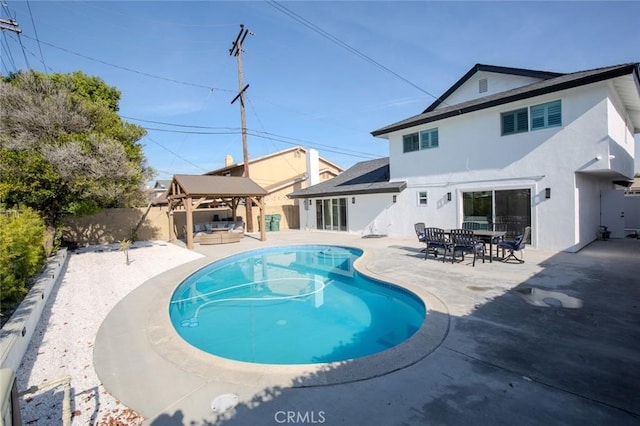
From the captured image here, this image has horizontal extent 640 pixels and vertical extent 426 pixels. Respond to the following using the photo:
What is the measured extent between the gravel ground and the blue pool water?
1.63 meters

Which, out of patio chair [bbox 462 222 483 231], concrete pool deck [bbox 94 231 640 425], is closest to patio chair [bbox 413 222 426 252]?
patio chair [bbox 462 222 483 231]

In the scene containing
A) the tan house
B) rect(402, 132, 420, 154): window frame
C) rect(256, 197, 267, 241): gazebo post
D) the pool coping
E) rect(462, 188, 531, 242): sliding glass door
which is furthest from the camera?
the tan house

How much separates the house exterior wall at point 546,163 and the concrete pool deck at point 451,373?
5267mm

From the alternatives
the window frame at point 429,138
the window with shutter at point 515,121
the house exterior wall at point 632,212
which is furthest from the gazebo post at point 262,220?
the house exterior wall at point 632,212

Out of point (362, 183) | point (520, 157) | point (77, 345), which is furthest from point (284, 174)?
point (77, 345)

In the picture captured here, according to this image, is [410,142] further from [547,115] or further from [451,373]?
[451,373]

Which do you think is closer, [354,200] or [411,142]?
[411,142]

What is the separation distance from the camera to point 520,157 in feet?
38.1

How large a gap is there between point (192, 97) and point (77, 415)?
77.6ft

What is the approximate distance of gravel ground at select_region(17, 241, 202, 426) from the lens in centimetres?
316

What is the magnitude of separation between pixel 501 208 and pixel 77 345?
46.1ft

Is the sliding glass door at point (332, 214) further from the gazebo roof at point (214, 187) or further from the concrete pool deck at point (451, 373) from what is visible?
the concrete pool deck at point (451, 373)

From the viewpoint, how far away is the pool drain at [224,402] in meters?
3.08

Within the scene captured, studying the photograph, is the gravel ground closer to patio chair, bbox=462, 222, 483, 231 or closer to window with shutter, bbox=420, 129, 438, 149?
patio chair, bbox=462, 222, 483, 231
